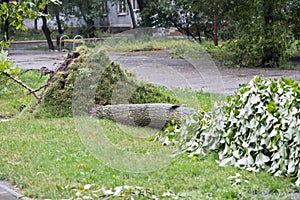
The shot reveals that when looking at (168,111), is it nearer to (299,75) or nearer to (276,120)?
(276,120)

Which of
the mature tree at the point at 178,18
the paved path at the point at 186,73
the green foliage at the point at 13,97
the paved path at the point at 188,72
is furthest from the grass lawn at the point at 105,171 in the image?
the mature tree at the point at 178,18

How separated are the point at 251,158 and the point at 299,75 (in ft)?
32.8

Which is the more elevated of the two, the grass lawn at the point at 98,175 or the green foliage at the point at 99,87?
the green foliage at the point at 99,87

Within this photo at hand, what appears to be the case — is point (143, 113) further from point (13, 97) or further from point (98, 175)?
point (13, 97)

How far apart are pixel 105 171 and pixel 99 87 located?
3930 millimetres

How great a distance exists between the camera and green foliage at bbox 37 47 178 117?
403 inches

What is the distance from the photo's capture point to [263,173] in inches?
248

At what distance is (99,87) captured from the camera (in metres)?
10.5

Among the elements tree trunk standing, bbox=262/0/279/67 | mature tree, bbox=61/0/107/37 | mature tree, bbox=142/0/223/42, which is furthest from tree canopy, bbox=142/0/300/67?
mature tree, bbox=61/0/107/37

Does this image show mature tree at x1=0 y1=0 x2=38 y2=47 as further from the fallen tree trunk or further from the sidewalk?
the sidewalk

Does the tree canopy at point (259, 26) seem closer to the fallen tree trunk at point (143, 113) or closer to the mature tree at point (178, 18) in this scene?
the mature tree at point (178, 18)

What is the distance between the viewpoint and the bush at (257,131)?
20.5ft

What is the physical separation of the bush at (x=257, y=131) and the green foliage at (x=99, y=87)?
2627 mm

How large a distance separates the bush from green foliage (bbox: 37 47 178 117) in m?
2.63
